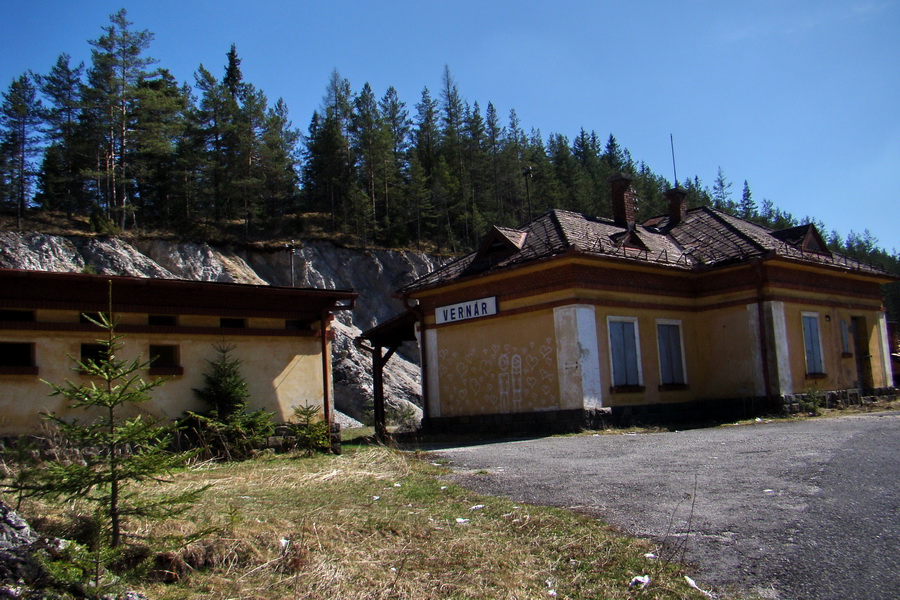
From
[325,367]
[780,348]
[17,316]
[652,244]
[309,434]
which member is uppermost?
[652,244]

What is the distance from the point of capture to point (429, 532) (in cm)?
633

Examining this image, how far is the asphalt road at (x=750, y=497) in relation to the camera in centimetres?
494

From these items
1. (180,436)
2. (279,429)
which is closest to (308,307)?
(279,429)

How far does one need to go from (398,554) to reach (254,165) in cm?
4531

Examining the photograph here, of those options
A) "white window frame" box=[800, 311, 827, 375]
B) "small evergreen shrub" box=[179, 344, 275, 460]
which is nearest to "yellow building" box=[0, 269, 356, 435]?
"small evergreen shrub" box=[179, 344, 275, 460]

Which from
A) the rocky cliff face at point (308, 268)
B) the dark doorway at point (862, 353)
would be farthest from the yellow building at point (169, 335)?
the dark doorway at point (862, 353)

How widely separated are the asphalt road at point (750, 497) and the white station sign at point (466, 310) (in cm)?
695

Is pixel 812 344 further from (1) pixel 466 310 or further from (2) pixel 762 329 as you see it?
(1) pixel 466 310

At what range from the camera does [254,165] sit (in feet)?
157

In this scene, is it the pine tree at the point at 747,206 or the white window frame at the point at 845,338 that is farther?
the pine tree at the point at 747,206

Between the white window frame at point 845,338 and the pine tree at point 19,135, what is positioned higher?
the pine tree at point 19,135

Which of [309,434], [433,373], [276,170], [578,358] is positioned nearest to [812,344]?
[578,358]

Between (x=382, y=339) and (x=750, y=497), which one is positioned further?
(x=382, y=339)

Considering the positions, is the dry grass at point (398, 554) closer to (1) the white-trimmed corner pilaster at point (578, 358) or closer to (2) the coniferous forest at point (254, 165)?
(1) the white-trimmed corner pilaster at point (578, 358)
